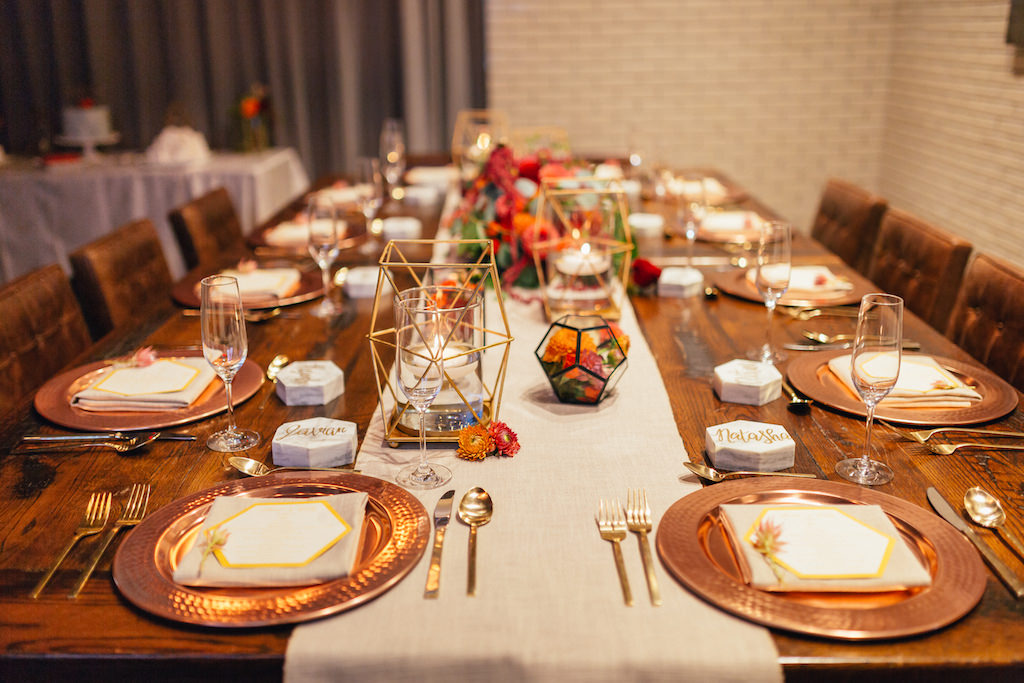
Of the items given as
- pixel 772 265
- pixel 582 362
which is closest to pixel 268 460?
pixel 582 362

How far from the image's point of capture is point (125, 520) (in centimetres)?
108

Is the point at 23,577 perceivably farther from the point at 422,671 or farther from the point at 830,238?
the point at 830,238

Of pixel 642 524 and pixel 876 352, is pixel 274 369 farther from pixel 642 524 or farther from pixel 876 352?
pixel 876 352

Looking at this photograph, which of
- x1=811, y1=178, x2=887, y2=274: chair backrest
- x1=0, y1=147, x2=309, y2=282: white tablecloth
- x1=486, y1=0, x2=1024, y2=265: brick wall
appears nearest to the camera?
x1=811, y1=178, x2=887, y2=274: chair backrest

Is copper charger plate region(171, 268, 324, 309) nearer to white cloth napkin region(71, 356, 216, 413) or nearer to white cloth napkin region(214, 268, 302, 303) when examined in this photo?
white cloth napkin region(214, 268, 302, 303)

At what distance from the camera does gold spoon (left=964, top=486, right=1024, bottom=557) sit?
1.05 m

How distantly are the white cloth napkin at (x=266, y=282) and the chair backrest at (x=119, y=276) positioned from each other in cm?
18

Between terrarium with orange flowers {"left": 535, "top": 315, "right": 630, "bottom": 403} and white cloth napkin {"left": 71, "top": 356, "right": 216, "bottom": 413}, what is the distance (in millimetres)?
558

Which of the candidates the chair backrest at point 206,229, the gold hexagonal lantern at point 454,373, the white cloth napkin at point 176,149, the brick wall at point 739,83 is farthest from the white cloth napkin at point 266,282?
the brick wall at point 739,83

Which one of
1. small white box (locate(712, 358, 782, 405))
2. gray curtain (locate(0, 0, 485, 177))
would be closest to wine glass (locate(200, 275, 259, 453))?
small white box (locate(712, 358, 782, 405))

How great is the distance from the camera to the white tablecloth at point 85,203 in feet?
14.4

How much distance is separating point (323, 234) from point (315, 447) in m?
0.78

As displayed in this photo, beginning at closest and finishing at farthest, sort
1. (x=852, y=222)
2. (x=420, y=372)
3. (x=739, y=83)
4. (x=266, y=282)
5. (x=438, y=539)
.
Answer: (x=438, y=539)
(x=420, y=372)
(x=266, y=282)
(x=852, y=222)
(x=739, y=83)

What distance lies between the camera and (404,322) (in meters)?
1.21
